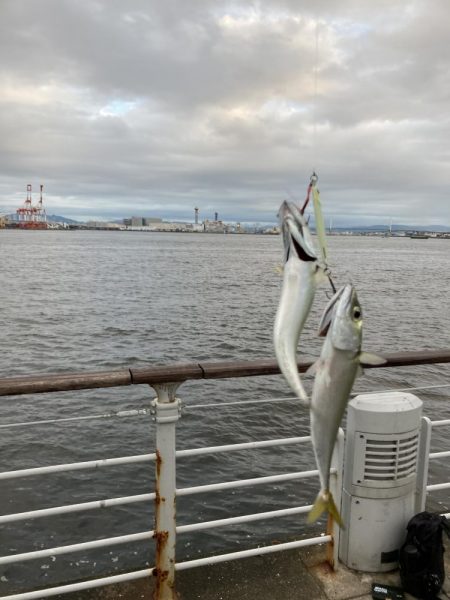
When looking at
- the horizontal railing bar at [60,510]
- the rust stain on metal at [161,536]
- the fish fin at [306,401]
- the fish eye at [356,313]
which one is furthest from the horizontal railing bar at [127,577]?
the fish eye at [356,313]

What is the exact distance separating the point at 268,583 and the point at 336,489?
0.83 metres

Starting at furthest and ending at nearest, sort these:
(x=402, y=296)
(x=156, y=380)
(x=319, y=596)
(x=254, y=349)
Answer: (x=402, y=296) < (x=254, y=349) < (x=319, y=596) < (x=156, y=380)

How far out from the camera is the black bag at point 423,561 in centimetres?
352

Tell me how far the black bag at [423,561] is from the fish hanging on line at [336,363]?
240cm

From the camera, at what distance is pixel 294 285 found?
141cm

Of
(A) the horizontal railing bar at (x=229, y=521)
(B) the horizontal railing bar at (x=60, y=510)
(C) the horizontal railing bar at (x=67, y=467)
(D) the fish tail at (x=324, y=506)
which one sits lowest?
(A) the horizontal railing bar at (x=229, y=521)

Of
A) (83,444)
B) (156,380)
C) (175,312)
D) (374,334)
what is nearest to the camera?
(156,380)

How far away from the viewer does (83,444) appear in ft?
36.0

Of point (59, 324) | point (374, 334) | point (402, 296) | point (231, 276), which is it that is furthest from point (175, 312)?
point (231, 276)

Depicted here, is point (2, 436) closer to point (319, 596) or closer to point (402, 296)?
point (319, 596)

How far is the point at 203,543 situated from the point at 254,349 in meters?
11.9

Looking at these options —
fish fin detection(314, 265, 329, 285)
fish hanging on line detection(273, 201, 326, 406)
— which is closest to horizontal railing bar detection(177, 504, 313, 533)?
fish hanging on line detection(273, 201, 326, 406)

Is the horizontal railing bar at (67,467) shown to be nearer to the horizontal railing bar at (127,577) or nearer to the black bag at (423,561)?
the horizontal railing bar at (127,577)

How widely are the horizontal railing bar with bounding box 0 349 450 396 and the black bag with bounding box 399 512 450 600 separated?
125 cm
